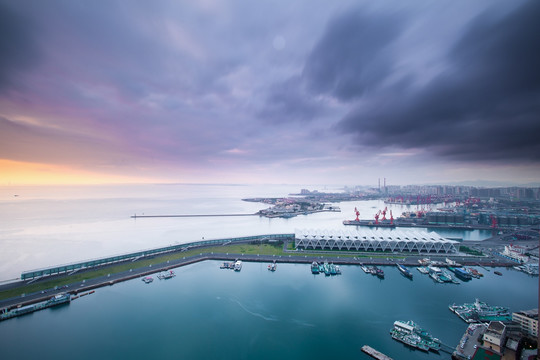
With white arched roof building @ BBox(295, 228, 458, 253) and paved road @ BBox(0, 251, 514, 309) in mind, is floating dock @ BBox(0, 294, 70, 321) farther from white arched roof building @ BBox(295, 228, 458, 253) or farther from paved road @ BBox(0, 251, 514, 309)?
white arched roof building @ BBox(295, 228, 458, 253)

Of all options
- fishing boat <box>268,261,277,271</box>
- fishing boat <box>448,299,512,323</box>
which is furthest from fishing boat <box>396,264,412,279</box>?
fishing boat <box>268,261,277,271</box>

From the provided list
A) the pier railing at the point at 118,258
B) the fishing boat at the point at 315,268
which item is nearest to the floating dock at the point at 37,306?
the pier railing at the point at 118,258

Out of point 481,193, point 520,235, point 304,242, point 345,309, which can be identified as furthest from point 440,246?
point 481,193

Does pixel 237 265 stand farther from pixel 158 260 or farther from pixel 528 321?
pixel 528 321

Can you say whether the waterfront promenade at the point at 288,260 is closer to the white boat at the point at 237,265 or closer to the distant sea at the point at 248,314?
the distant sea at the point at 248,314

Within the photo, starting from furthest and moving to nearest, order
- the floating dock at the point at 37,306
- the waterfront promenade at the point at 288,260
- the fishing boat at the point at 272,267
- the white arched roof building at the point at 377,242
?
the white arched roof building at the point at 377,242 < the fishing boat at the point at 272,267 < the waterfront promenade at the point at 288,260 < the floating dock at the point at 37,306

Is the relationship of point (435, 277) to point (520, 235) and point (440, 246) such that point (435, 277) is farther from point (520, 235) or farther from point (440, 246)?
point (520, 235)
